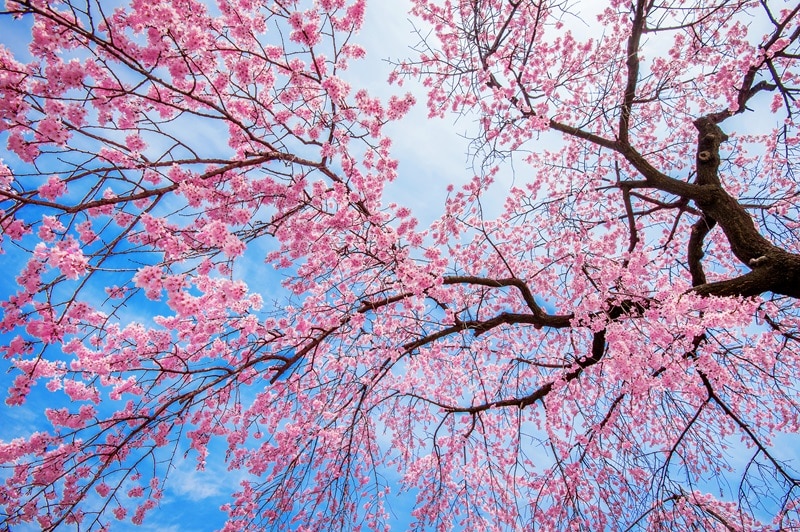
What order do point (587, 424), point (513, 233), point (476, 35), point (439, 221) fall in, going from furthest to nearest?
point (513, 233)
point (439, 221)
point (587, 424)
point (476, 35)

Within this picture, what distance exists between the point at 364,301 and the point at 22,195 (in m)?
3.06

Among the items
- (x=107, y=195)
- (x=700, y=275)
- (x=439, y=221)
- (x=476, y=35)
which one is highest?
(x=476, y=35)

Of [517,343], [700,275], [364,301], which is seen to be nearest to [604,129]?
[700,275]

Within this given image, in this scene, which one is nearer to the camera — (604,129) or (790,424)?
(790,424)

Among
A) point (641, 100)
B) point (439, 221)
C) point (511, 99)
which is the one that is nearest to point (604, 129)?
point (641, 100)

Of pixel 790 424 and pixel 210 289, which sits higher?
pixel 210 289

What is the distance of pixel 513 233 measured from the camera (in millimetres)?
7969

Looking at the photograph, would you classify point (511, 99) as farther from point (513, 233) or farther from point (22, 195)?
point (22, 195)

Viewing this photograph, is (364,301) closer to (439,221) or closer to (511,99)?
(439,221)

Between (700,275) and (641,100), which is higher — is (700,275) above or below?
below

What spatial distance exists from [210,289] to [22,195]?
4.72 ft

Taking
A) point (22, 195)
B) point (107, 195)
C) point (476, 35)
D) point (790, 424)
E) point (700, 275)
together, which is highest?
point (476, 35)

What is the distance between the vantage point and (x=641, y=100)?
19.6 ft

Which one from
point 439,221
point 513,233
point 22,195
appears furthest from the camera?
point 513,233
